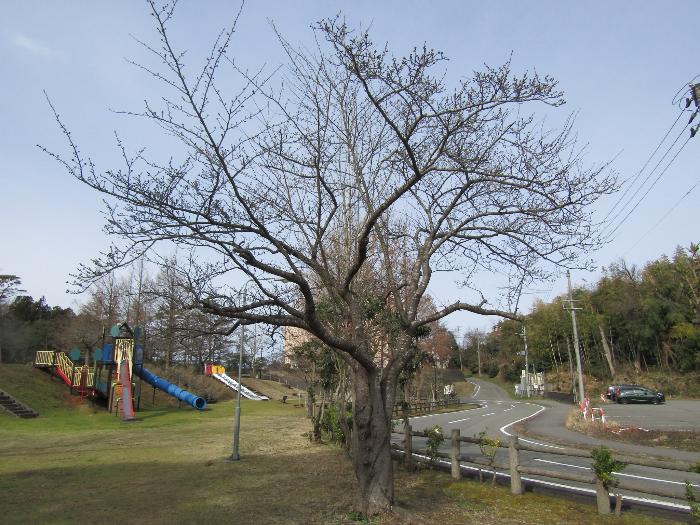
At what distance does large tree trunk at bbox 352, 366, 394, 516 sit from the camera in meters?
6.50

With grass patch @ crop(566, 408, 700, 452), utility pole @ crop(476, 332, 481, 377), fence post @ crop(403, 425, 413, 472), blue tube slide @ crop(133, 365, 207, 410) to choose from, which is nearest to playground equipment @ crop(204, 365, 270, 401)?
blue tube slide @ crop(133, 365, 207, 410)

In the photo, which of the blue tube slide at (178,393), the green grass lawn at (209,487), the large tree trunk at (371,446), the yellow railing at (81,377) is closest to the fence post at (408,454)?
the green grass lawn at (209,487)

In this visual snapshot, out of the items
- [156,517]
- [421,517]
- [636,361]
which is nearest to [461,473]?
[421,517]

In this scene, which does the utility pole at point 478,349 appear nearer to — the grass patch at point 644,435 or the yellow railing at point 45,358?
the grass patch at point 644,435

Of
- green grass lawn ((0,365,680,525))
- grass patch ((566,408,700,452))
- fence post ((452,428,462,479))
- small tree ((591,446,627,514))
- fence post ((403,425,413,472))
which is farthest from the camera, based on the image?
grass patch ((566,408,700,452))

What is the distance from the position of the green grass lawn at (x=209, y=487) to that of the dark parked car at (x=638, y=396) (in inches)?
1124

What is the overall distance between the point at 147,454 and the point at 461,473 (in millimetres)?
8445

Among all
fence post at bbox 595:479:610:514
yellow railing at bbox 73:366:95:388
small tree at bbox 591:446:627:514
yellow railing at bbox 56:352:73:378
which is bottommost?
fence post at bbox 595:479:610:514

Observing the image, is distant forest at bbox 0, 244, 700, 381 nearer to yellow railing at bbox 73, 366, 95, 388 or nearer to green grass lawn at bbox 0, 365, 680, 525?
yellow railing at bbox 73, 366, 95, 388

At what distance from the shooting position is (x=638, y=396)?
3447 cm

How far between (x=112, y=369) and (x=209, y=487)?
2225 cm

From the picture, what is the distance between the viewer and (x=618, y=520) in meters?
6.56

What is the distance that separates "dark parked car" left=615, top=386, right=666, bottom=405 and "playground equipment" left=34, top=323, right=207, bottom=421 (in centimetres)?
2927

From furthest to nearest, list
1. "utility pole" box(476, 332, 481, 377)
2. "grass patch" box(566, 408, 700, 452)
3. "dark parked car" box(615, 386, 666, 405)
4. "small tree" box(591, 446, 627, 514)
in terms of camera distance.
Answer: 1. "utility pole" box(476, 332, 481, 377)
2. "dark parked car" box(615, 386, 666, 405)
3. "grass patch" box(566, 408, 700, 452)
4. "small tree" box(591, 446, 627, 514)
